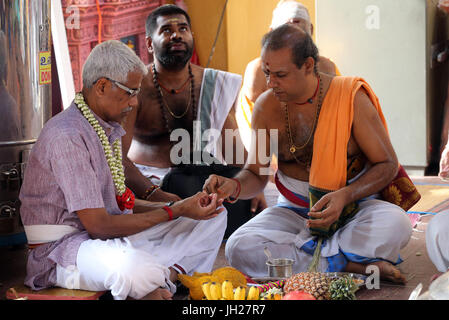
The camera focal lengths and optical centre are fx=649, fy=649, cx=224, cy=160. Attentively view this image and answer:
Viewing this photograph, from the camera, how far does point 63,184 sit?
300 centimetres

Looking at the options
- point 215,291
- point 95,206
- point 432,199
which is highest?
point 95,206

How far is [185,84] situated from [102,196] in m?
1.85

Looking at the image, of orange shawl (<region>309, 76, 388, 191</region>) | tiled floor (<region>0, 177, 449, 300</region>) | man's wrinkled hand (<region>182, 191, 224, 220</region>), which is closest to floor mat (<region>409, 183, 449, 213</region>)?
tiled floor (<region>0, 177, 449, 300</region>)

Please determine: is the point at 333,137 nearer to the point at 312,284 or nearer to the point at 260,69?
Result: the point at 312,284

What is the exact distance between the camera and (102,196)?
3.25 meters

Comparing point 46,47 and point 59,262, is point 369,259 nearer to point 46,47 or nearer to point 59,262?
point 59,262

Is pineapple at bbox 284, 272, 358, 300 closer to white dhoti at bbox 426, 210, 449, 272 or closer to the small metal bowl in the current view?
the small metal bowl

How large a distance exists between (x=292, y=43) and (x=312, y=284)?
1.38 metres

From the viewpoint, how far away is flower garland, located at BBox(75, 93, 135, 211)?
10.4ft

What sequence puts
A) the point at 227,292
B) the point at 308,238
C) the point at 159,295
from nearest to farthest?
the point at 227,292, the point at 159,295, the point at 308,238

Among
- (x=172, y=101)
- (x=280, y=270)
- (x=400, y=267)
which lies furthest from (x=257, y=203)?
(x=280, y=270)

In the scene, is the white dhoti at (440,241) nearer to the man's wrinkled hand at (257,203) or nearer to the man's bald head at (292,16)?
the man's wrinkled hand at (257,203)

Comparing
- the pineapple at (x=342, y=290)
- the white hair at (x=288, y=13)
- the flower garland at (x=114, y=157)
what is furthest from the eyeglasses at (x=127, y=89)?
the white hair at (x=288, y=13)

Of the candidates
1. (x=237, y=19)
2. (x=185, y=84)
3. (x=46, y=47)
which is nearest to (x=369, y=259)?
(x=185, y=84)
